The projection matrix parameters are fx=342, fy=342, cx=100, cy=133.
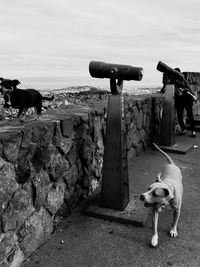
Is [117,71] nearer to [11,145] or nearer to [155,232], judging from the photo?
[11,145]

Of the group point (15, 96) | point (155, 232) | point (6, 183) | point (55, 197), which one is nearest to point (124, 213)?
point (155, 232)

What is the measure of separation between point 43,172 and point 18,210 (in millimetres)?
559

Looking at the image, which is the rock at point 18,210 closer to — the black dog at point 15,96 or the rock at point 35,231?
the rock at point 35,231

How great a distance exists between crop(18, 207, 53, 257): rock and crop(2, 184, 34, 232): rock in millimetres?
89

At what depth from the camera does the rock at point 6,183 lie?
2.98 metres

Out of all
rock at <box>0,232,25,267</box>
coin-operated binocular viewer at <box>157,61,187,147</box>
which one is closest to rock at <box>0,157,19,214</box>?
rock at <box>0,232,25,267</box>

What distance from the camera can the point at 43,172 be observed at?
12.0ft

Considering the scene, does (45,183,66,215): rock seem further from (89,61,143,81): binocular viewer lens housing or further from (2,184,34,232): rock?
(89,61,143,81): binocular viewer lens housing

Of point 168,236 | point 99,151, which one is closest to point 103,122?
point 99,151

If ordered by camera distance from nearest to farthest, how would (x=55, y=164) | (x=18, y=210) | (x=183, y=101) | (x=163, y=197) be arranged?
(x=18, y=210), (x=163, y=197), (x=55, y=164), (x=183, y=101)

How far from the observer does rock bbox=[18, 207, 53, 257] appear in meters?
3.33

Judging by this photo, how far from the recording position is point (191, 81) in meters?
11.9

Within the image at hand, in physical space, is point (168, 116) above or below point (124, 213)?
above

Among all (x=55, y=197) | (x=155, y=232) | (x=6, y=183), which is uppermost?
(x=6, y=183)
